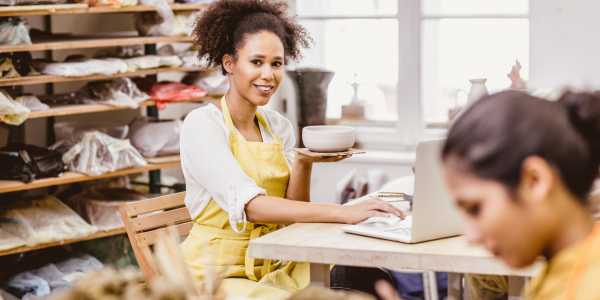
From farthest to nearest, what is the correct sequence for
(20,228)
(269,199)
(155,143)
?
(155,143)
(20,228)
(269,199)

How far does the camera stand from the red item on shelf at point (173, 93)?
4.18 m

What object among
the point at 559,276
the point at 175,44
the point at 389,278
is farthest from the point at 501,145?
the point at 175,44

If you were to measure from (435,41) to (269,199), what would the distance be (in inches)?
93.6

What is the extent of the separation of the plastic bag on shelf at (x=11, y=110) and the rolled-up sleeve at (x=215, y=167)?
4.18ft

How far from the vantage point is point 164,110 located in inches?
187

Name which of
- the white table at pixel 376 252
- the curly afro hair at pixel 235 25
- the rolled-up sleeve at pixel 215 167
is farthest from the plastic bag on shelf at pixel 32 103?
the white table at pixel 376 252

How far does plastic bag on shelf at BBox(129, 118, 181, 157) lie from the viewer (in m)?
4.20

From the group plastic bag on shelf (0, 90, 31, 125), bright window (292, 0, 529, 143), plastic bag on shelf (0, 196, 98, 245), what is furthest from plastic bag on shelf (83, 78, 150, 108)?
bright window (292, 0, 529, 143)

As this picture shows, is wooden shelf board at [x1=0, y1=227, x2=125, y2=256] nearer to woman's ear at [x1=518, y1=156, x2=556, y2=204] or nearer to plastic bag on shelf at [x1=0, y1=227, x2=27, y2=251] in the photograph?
plastic bag on shelf at [x1=0, y1=227, x2=27, y2=251]

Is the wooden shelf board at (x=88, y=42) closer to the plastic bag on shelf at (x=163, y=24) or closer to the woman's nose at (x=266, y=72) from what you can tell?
the plastic bag on shelf at (x=163, y=24)

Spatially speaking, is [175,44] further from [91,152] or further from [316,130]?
[316,130]

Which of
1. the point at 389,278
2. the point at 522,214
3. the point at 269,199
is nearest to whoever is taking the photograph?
the point at 522,214

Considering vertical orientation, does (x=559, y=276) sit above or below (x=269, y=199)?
above

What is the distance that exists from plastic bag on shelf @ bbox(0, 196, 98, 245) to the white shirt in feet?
4.41
